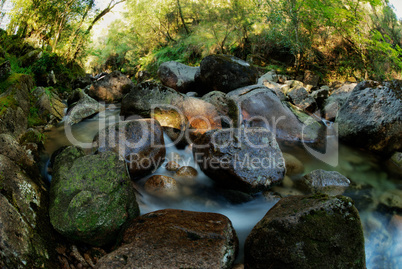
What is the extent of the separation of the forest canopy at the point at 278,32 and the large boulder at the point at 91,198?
316 inches

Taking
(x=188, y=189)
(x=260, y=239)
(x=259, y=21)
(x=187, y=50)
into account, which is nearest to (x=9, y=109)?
(x=188, y=189)

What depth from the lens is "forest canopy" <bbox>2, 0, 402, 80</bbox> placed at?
Result: 9.07 metres

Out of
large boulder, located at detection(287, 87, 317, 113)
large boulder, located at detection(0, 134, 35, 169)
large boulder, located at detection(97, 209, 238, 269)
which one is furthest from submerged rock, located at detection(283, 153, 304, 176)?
large boulder, located at detection(0, 134, 35, 169)

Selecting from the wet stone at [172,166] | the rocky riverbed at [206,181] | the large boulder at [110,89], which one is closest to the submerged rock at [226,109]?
the rocky riverbed at [206,181]

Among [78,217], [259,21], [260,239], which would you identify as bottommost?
[260,239]

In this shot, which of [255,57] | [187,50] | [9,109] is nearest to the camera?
[9,109]

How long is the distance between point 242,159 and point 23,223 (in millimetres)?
2838

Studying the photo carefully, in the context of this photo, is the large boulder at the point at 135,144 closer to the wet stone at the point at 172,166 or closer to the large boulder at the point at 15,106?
the wet stone at the point at 172,166

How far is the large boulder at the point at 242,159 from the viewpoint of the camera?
3.77 m

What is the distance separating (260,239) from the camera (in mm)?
2414

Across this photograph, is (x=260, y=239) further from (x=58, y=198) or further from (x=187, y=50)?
(x=187, y=50)

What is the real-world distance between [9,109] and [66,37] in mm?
9422

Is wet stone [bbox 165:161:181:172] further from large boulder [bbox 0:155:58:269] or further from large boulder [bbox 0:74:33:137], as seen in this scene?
large boulder [bbox 0:74:33:137]

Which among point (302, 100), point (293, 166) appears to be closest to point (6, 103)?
point (293, 166)
